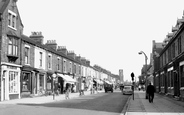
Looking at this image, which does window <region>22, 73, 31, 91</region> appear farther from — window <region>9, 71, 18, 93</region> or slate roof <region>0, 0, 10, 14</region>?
slate roof <region>0, 0, 10, 14</region>

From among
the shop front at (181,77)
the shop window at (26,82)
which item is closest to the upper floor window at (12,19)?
the shop window at (26,82)

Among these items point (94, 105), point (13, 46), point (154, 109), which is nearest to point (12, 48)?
point (13, 46)

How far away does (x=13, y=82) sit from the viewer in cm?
2586

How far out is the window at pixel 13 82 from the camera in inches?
992

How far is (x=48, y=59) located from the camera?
35969mm

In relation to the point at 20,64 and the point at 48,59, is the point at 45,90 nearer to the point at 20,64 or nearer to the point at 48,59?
the point at 48,59

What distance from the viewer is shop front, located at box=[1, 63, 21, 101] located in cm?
2371

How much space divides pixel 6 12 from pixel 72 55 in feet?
93.9

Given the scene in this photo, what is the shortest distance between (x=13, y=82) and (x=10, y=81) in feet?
2.29

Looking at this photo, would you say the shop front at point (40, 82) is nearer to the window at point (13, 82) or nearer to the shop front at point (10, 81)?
the shop front at point (10, 81)

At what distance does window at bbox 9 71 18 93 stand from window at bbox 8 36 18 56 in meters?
1.99

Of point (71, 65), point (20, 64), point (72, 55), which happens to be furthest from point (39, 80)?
point (72, 55)

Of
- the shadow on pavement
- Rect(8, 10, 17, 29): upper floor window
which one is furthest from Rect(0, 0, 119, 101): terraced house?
the shadow on pavement

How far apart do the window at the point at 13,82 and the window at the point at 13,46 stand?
1985 millimetres
